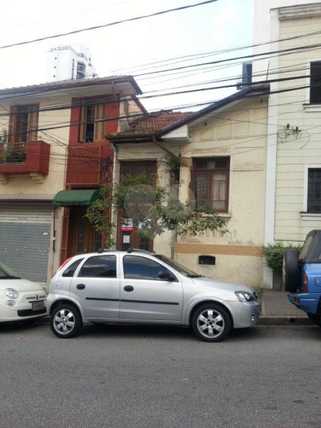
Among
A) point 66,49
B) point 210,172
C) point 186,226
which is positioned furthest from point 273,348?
point 66,49

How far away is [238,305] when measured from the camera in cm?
775

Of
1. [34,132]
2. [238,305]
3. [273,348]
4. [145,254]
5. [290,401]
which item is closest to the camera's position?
[290,401]

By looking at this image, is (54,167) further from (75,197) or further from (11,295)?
(11,295)

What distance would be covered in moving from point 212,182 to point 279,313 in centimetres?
625

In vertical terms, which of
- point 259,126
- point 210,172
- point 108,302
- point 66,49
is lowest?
point 108,302

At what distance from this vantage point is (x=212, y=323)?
304 inches

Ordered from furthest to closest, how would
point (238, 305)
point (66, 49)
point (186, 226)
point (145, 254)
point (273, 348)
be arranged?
point (66, 49) → point (186, 226) → point (145, 254) → point (238, 305) → point (273, 348)

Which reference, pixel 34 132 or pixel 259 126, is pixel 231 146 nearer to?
pixel 259 126

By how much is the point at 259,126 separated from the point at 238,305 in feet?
26.3

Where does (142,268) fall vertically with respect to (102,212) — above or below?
below

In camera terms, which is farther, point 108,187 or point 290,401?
point 108,187

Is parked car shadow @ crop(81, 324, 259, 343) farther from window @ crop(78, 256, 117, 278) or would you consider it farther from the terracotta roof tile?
Answer: the terracotta roof tile

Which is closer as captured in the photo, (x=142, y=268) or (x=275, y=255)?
(x=142, y=268)

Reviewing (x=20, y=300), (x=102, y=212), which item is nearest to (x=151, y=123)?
(x=102, y=212)
